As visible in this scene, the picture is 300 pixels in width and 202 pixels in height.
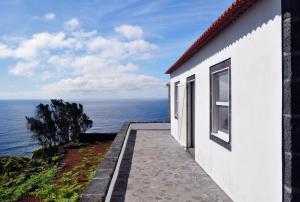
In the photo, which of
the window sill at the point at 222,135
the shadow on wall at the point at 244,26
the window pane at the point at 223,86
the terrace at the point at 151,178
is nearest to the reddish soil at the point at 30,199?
the terrace at the point at 151,178

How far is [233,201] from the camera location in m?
6.05

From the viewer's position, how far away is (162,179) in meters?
7.71

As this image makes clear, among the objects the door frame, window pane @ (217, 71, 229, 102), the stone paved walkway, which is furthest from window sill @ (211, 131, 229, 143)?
the door frame

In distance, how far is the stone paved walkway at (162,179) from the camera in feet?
21.1

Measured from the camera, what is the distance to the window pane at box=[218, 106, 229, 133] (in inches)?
279

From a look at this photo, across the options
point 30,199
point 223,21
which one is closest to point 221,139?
point 223,21

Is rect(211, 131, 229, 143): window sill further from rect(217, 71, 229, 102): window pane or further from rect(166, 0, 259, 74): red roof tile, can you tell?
rect(166, 0, 259, 74): red roof tile

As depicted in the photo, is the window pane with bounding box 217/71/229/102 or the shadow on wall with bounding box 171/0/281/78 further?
the window pane with bounding box 217/71/229/102

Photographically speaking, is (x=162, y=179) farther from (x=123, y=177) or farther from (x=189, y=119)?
(x=189, y=119)

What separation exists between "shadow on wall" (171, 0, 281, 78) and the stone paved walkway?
114 inches

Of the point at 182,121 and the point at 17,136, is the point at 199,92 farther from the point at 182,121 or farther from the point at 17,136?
the point at 17,136

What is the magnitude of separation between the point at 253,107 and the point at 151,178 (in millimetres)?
3634

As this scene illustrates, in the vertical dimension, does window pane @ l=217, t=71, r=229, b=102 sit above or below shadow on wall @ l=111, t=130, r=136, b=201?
above

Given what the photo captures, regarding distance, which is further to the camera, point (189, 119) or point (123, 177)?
point (189, 119)
